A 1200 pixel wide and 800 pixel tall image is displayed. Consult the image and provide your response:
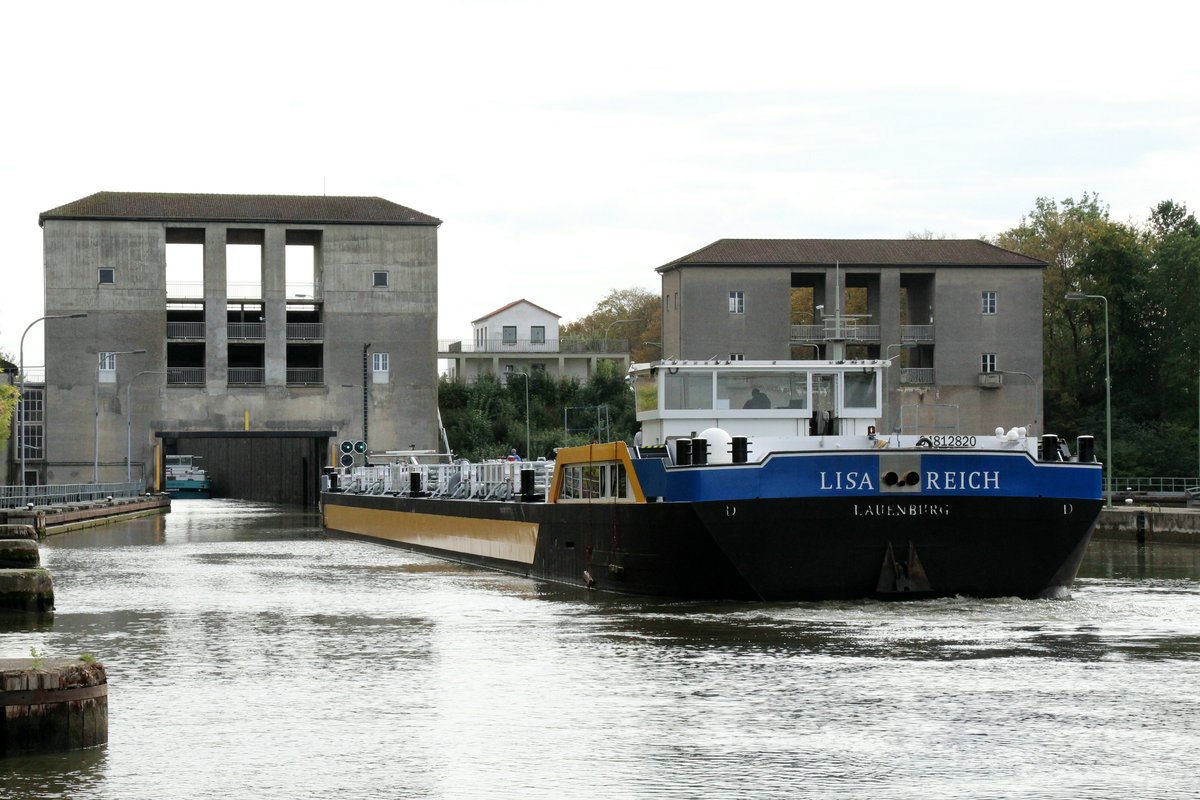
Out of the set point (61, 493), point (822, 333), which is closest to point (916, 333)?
point (822, 333)

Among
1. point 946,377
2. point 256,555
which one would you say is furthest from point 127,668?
point 946,377

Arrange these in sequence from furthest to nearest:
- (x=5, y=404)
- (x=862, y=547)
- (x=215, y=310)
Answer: (x=215, y=310), (x=5, y=404), (x=862, y=547)

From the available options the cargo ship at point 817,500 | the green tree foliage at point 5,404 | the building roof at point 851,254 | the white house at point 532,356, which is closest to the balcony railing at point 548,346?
the white house at point 532,356

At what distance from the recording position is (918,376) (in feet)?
283

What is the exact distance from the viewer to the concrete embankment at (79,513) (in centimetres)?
4606

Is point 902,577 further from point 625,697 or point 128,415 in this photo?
point 128,415

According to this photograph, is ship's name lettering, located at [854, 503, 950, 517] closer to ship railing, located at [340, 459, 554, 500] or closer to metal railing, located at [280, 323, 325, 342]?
ship railing, located at [340, 459, 554, 500]

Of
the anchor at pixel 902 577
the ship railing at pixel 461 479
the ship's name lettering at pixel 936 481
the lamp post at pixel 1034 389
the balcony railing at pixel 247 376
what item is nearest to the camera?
the ship's name lettering at pixel 936 481

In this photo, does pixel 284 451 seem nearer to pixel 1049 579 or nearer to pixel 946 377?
pixel 946 377

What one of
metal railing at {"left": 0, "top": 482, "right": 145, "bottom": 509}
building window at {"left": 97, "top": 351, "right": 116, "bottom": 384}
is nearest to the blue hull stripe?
metal railing at {"left": 0, "top": 482, "right": 145, "bottom": 509}

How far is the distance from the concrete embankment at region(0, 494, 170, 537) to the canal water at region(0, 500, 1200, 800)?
861 inches

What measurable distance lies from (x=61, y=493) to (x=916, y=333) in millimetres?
45755

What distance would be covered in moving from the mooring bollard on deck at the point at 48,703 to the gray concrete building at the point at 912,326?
7299 centimetres

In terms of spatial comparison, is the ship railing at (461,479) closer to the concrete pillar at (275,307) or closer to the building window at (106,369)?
the concrete pillar at (275,307)
